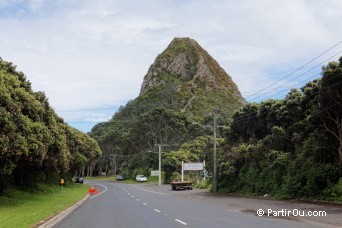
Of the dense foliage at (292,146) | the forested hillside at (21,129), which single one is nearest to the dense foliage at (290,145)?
the dense foliage at (292,146)

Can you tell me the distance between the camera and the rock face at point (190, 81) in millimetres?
124812

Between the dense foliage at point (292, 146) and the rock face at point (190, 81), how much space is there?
71.7 m

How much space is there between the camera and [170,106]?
119500 millimetres

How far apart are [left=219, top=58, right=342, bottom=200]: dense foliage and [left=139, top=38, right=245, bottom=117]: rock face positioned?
7167cm

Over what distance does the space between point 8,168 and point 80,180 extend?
200 feet

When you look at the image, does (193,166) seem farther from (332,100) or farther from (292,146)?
(332,100)

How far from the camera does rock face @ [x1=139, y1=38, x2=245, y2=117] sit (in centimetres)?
12481

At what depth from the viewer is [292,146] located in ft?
123

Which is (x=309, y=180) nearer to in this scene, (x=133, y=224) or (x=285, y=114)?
(x=285, y=114)

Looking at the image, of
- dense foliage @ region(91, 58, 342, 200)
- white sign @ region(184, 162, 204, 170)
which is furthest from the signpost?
dense foliage @ region(91, 58, 342, 200)

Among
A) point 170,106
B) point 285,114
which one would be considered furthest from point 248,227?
point 170,106

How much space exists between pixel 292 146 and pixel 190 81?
3980 inches

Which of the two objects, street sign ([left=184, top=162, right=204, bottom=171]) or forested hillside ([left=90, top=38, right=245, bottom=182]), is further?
forested hillside ([left=90, top=38, right=245, bottom=182])

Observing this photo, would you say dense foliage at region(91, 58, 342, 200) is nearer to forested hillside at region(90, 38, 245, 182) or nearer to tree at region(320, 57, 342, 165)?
tree at region(320, 57, 342, 165)
